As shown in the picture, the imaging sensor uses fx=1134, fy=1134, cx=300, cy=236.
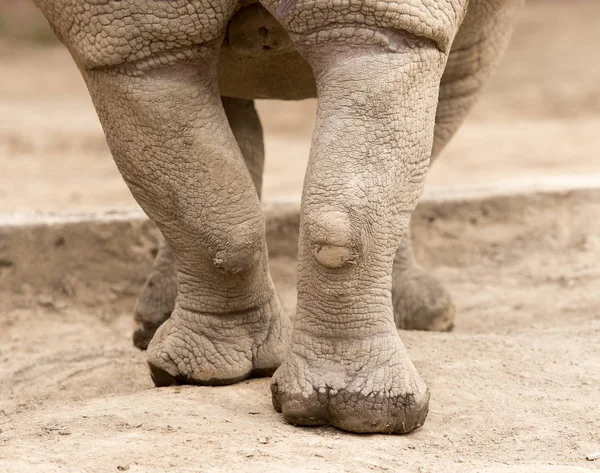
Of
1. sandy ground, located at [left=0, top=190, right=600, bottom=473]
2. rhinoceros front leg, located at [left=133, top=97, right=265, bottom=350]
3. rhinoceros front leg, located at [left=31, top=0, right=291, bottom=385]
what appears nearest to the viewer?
sandy ground, located at [left=0, top=190, right=600, bottom=473]

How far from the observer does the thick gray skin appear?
2.08 meters

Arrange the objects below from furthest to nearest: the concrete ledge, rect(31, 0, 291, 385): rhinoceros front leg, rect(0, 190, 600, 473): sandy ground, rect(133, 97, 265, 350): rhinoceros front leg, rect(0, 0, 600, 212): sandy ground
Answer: rect(0, 0, 600, 212): sandy ground < the concrete ledge < rect(133, 97, 265, 350): rhinoceros front leg < rect(31, 0, 291, 385): rhinoceros front leg < rect(0, 190, 600, 473): sandy ground

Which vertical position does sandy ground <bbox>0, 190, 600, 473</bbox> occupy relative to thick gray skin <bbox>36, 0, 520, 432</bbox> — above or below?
below

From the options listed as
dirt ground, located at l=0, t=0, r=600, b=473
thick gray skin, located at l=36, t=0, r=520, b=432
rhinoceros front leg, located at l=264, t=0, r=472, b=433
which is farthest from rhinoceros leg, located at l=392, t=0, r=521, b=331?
rhinoceros front leg, located at l=264, t=0, r=472, b=433

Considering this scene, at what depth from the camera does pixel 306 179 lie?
213 centimetres

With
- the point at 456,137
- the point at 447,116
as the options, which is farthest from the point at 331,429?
the point at 456,137

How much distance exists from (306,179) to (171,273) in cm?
115

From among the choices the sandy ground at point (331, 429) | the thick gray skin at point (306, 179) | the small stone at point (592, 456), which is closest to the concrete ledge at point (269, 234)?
the sandy ground at point (331, 429)

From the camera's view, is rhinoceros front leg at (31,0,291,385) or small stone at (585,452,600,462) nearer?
small stone at (585,452,600,462)

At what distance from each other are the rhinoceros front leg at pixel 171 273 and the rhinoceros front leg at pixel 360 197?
0.95m

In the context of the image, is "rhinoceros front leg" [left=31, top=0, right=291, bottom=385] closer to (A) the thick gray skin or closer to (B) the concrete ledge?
(A) the thick gray skin

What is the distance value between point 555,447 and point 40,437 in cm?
97

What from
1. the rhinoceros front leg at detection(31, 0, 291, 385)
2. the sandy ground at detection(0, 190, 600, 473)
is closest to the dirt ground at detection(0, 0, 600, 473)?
the sandy ground at detection(0, 190, 600, 473)

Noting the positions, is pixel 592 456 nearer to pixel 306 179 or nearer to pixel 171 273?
pixel 306 179
